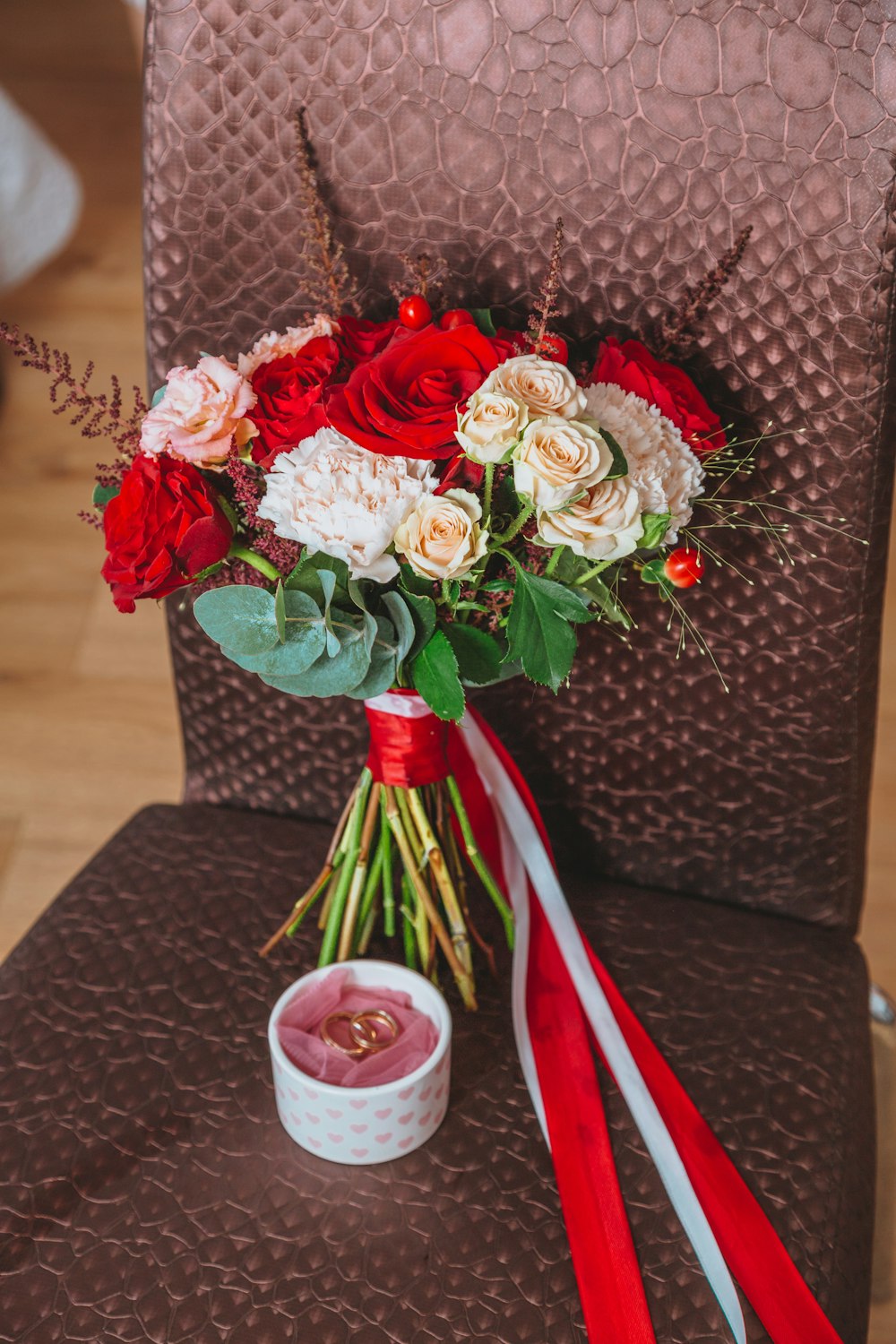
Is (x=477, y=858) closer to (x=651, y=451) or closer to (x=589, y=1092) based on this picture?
(x=589, y=1092)

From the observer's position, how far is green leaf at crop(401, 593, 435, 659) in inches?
24.7

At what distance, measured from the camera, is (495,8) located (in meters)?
0.70

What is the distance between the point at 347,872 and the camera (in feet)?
2.58

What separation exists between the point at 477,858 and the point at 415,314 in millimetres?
337

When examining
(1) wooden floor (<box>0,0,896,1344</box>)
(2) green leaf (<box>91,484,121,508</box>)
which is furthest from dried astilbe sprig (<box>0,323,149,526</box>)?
(1) wooden floor (<box>0,0,896,1344</box>)

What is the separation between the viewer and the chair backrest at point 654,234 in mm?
678

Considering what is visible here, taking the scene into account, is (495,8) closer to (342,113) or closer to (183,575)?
(342,113)

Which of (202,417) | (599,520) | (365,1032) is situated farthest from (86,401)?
(365,1032)

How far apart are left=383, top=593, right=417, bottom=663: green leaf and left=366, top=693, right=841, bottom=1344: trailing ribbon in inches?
3.6

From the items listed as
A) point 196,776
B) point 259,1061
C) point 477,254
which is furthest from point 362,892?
point 477,254

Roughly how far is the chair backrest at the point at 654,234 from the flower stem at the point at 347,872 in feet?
0.43

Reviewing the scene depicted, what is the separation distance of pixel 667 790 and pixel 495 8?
51 cm

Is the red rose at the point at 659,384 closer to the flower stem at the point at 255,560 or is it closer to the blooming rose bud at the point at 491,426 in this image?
the blooming rose bud at the point at 491,426

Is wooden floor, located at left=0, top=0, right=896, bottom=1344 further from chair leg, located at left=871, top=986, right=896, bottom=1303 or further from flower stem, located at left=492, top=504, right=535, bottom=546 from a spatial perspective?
flower stem, located at left=492, top=504, right=535, bottom=546
